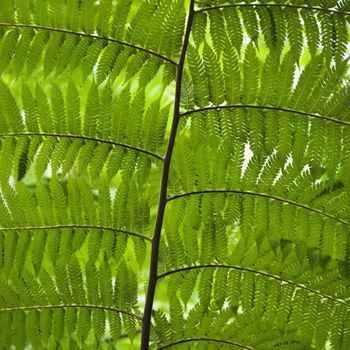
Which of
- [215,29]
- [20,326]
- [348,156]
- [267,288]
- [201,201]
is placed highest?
[215,29]

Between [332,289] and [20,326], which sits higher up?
[332,289]

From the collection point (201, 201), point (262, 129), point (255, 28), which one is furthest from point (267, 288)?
point (255, 28)

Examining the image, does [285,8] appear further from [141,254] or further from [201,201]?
[141,254]

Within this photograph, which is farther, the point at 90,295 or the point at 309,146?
the point at 90,295

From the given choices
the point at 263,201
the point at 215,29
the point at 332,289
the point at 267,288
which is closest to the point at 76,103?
the point at 215,29

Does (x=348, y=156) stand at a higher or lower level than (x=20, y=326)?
higher

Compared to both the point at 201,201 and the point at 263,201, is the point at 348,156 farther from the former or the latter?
the point at 201,201
